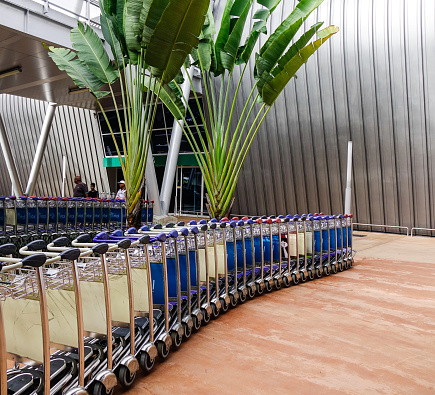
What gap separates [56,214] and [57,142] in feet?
65.5

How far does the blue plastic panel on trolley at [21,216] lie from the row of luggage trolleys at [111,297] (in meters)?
5.37

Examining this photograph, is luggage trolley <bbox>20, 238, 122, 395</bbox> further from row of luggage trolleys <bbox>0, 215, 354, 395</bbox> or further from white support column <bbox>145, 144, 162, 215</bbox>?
white support column <bbox>145, 144, 162, 215</bbox>

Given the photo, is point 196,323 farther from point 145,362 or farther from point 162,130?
point 162,130

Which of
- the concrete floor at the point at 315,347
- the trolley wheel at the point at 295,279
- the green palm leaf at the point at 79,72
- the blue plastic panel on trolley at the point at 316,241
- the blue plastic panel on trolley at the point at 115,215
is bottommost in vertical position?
the concrete floor at the point at 315,347

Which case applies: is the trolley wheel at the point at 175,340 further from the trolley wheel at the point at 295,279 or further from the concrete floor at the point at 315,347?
the trolley wheel at the point at 295,279

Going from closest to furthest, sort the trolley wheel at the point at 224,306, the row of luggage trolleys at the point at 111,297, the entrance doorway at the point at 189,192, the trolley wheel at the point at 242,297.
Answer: the row of luggage trolleys at the point at 111,297 < the trolley wheel at the point at 224,306 < the trolley wheel at the point at 242,297 < the entrance doorway at the point at 189,192

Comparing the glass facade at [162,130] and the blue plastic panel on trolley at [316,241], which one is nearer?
the blue plastic panel on trolley at [316,241]

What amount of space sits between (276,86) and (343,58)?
9373 mm

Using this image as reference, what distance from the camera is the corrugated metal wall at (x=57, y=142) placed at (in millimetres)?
26438

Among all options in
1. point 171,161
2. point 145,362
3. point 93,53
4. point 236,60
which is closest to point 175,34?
point 93,53

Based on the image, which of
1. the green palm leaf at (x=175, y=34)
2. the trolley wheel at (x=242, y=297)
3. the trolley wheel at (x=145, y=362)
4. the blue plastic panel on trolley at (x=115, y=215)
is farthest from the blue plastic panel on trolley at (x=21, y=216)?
the trolley wheel at (x=145, y=362)

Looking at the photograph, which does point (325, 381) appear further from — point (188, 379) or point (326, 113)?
point (326, 113)

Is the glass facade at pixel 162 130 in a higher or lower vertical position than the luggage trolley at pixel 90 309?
higher

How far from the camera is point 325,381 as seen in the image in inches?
137
